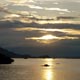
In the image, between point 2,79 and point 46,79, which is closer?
point 2,79

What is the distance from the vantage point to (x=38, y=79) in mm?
164000

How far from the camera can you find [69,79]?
163250 mm

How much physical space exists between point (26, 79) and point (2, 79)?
9.79 meters

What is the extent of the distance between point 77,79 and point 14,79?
26592 millimetres

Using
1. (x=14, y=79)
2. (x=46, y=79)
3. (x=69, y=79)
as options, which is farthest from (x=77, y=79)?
(x=14, y=79)

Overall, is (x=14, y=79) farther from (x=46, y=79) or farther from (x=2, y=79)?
(x=46, y=79)

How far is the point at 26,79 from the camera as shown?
515ft

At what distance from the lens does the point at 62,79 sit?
165 m

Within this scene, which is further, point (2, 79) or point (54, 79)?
point (54, 79)

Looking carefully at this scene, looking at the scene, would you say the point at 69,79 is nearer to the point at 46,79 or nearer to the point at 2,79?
the point at 46,79

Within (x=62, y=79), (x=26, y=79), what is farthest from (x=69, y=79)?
(x=26, y=79)

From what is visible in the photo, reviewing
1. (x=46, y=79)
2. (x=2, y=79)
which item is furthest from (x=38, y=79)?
(x=2, y=79)

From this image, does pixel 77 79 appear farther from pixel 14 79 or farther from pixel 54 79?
pixel 14 79

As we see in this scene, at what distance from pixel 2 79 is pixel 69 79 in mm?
28337
